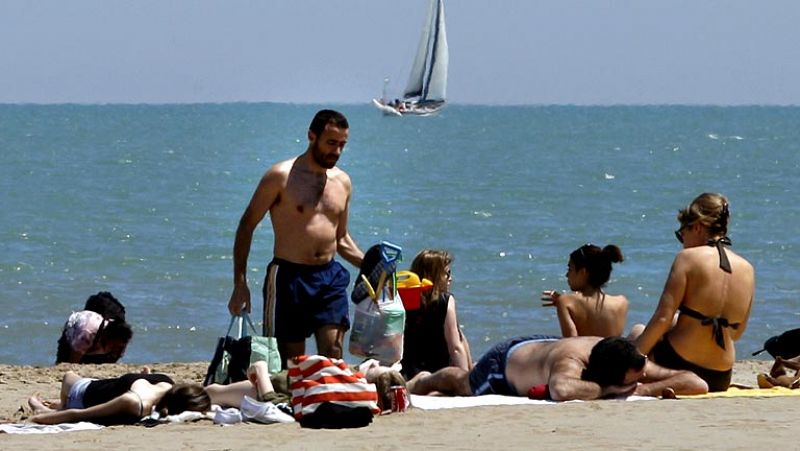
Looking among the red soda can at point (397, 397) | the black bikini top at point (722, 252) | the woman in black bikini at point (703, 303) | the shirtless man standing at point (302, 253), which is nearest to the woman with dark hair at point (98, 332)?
the shirtless man standing at point (302, 253)

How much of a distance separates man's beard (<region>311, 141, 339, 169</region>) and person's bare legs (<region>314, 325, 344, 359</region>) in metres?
0.85

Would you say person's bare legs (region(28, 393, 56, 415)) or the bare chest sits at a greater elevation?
the bare chest

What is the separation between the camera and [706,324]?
28.6 ft

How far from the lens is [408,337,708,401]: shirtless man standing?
835 centimetres

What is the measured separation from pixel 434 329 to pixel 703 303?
1.59 meters

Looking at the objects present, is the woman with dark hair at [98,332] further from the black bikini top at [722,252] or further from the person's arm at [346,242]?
the black bikini top at [722,252]

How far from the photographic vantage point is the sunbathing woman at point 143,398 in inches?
317

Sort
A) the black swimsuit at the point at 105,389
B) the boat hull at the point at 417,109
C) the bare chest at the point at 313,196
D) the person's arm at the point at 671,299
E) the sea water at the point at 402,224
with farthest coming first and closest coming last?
the boat hull at the point at 417,109
the sea water at the point at 402,224
the bare chest at the point at 313,196
the person's arm at the point at 671,299
the black swimsuit at the point at 105,389

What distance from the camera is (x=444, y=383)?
8945mm

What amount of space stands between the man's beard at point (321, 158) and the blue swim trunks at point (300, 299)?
0.54 meters

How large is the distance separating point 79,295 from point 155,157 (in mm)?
43147

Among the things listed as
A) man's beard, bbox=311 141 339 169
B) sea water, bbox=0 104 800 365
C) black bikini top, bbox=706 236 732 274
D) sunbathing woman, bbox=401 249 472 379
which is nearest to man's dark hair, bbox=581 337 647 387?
black bikini top, bbox=706 236 732 274

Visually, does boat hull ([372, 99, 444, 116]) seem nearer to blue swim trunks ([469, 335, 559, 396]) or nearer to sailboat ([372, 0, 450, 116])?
sailboat ([372, 0, 450, 116])

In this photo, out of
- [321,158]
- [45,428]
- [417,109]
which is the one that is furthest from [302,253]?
[417,109]
